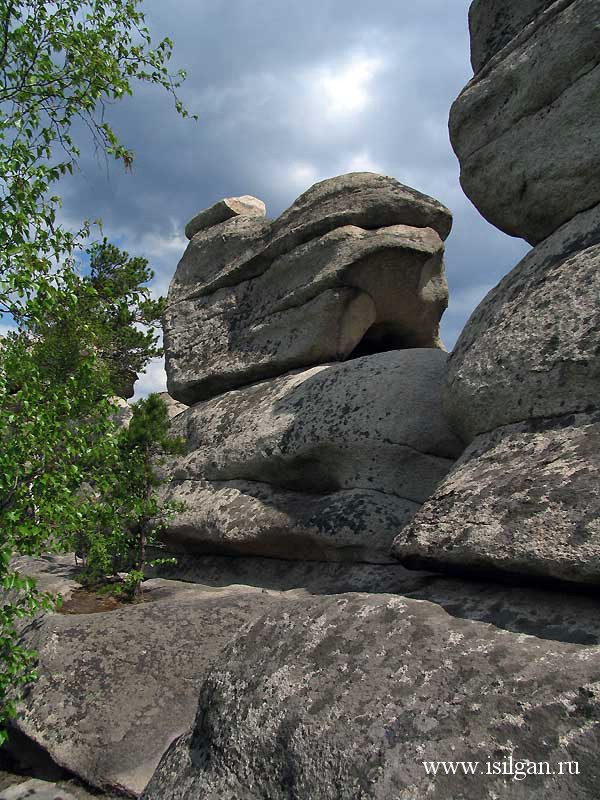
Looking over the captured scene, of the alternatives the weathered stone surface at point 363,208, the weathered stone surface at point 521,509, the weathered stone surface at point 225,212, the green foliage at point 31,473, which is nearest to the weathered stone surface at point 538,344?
the weathered stone surface at point 521,509

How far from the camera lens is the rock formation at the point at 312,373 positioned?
29.1 ft

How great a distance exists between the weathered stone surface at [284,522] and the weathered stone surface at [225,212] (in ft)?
21.4

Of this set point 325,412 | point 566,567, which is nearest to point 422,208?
point 325,412

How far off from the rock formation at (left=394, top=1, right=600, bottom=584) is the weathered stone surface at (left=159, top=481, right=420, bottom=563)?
1915 millimetres

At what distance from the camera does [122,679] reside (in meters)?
7.27

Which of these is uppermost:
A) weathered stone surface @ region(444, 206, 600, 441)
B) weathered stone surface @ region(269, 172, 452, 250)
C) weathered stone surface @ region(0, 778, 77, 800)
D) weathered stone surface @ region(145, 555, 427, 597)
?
weathered stone surface @ region(269, 172, 452, 250)

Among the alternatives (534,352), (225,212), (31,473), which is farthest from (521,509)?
(225,212)

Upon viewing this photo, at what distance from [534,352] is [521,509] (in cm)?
167

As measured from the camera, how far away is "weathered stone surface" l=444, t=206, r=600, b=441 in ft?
18.4

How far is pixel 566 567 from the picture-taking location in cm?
447

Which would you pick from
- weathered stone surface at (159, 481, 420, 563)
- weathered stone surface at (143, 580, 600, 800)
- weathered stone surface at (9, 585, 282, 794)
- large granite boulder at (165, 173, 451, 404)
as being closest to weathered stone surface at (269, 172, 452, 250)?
large granite boulder at (165, 173, 451, 404)

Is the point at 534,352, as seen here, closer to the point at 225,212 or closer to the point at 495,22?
the point at 495,22

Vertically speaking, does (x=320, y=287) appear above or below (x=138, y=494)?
above

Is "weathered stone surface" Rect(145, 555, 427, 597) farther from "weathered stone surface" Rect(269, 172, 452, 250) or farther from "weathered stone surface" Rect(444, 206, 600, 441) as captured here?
"weathered stone surface" Rect(269, 172, 452, 250)
